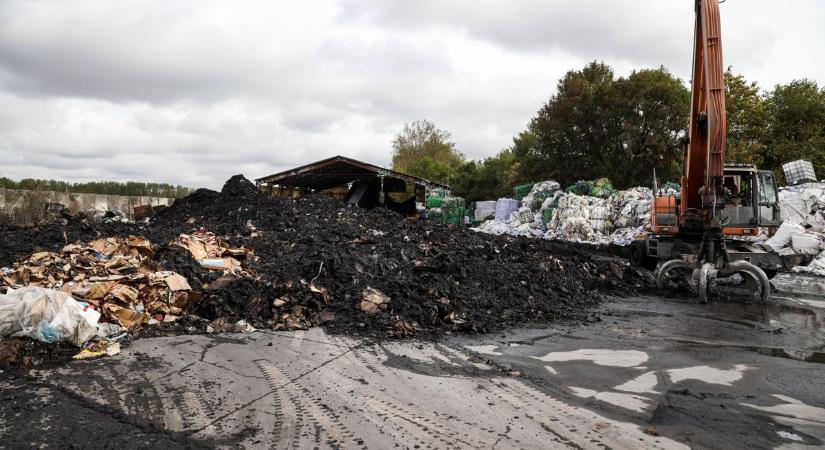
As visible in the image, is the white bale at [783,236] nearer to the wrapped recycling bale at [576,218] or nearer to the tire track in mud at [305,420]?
the wrapped recycling bale at [576,218]

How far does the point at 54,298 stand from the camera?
217 inches

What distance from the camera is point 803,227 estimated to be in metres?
15.6

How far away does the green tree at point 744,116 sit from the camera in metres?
28.6

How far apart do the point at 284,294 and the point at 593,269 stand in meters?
7.27

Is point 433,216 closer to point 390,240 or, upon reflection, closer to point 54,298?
point 390,240

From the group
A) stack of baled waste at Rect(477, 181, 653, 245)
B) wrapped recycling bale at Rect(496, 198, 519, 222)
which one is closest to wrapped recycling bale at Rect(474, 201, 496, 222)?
wrapped recycling bale at Rect(496, 198, 519, 222)

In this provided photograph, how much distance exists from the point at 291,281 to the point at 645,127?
87.2ft

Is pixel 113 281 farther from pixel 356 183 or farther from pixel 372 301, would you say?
pixel 356 183

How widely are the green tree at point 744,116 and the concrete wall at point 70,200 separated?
2985 cm

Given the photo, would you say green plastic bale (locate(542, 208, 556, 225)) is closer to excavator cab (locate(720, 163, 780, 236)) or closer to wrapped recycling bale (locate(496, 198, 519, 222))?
wrapped recycling bale (locate(496, 198, 519, 222))

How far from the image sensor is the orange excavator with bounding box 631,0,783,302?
9459 millimetres

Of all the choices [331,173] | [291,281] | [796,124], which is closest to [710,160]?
[291,281]

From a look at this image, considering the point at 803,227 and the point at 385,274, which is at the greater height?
the point at 803,227

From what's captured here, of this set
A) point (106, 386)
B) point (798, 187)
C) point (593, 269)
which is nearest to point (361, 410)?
point (106, 386)
